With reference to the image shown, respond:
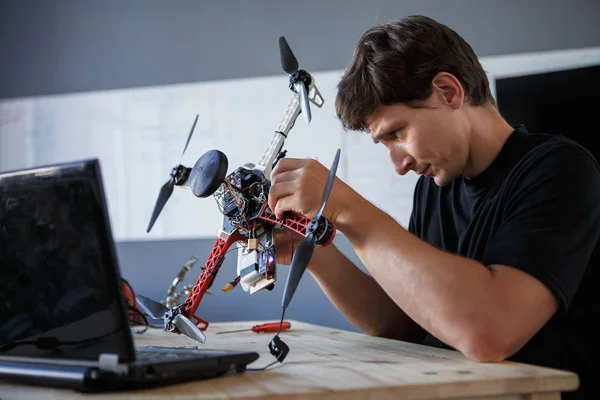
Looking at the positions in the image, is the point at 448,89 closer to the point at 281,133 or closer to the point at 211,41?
the point at 281,133

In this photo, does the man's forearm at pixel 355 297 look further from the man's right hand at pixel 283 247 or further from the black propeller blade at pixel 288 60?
the black propeller blade at pixel 288 60

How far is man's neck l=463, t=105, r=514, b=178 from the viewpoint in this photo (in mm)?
1259

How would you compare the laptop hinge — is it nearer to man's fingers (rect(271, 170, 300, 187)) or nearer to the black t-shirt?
man's fingers (rect(271, 170, 300, 187))

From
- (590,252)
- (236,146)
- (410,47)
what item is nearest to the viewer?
(590,252)

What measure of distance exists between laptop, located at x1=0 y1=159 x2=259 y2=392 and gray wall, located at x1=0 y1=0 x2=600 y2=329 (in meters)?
2.33

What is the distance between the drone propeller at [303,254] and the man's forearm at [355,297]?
0.43m

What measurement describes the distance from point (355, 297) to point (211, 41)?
7.45 feet

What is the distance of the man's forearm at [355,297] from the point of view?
136 cm

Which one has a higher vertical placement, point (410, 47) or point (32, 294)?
point (410, 47)

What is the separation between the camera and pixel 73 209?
686 millimetres

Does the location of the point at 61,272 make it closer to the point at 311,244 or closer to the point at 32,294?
the point at 32,294

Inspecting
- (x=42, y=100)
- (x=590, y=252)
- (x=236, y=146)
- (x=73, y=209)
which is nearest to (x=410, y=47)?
(x=590, y=252)

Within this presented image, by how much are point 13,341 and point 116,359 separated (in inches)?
7.3

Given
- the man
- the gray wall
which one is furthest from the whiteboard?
the man
